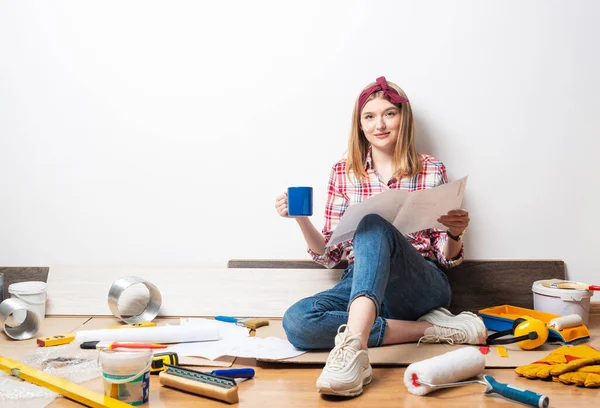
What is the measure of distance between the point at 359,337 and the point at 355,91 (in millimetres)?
1197

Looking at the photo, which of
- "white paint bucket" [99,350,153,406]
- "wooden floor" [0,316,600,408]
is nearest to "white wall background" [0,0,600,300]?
"wooden floor" [0,316,600,408]

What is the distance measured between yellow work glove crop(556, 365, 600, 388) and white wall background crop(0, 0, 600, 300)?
90cm

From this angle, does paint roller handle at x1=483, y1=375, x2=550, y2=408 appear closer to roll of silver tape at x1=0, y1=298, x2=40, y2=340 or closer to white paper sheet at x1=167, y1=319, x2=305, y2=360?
white paper sheet at x1=167, y1=319, x2=305, y2=360

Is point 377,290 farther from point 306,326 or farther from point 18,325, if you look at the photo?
point 18,325

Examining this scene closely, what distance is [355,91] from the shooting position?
249 cm

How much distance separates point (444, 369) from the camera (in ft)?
5.21

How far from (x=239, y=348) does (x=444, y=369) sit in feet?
2.18

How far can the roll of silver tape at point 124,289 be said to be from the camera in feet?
7.61

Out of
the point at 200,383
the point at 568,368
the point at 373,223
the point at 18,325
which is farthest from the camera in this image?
the point at 18,325

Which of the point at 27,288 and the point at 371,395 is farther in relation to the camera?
the point at 27,288

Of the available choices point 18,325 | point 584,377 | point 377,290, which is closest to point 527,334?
point 584,377

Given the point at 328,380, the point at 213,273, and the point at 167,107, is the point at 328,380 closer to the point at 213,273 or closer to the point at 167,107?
the point at 213,273

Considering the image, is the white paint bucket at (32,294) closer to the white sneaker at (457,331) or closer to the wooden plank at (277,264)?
the wooden plank at (277,264)

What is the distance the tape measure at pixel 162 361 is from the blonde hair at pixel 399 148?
0.96 m
